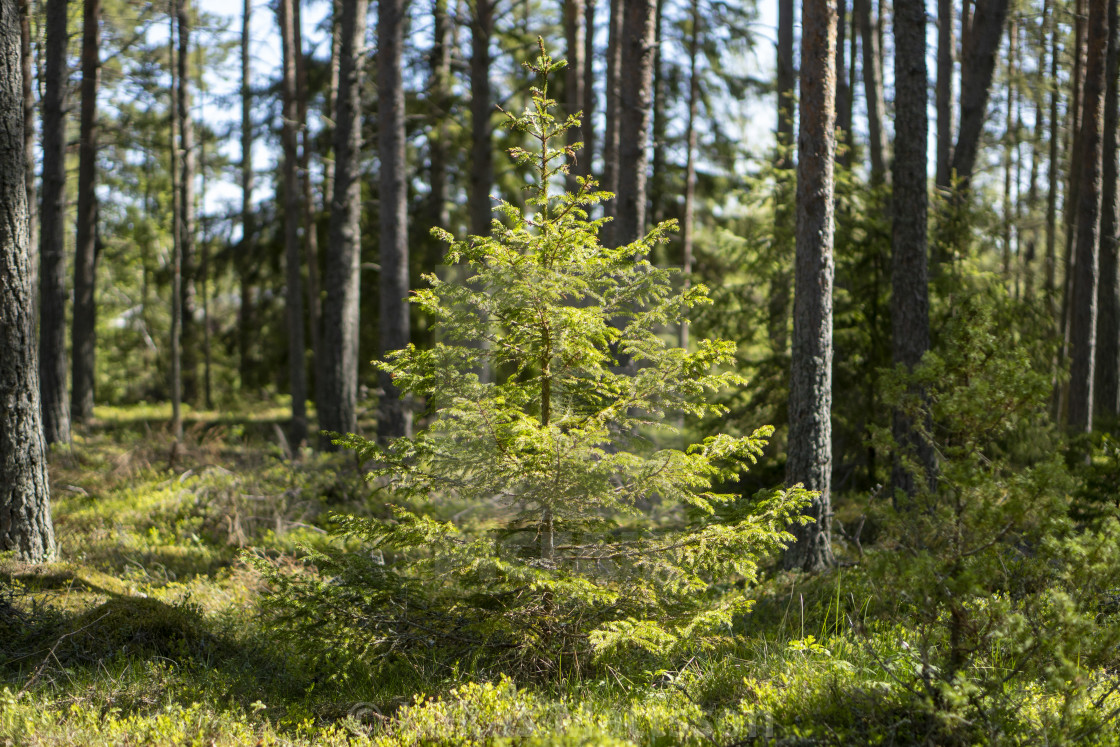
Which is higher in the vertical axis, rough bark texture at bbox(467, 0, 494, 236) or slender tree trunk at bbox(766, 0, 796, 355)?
rough bark texture at bbox(467, 0, 494, 236)

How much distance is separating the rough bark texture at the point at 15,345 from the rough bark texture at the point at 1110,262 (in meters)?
15.1

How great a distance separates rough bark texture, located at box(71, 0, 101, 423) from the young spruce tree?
40.0 ft

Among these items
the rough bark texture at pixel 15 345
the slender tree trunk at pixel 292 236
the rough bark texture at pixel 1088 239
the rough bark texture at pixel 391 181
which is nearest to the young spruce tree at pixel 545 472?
the rough bark texture at pixel 15 345

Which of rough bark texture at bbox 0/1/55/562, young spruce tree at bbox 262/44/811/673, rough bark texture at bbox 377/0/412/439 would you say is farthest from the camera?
rough bark texture at bbox 377/0/412/439

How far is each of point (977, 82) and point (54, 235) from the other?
15714 mm

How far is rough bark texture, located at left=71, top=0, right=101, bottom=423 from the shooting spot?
49.3 ft

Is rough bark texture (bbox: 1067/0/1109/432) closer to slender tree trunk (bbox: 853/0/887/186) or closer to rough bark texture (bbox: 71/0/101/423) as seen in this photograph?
slender tree trunk (bbox: 853/0/887/186)

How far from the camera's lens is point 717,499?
17.4 feet

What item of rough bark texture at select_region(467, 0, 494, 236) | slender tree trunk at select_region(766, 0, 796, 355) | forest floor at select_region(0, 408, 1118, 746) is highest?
rough bark texture at select_region(467, 0, 494, 236)

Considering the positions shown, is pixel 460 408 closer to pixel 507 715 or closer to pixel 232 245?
pixel 507 715

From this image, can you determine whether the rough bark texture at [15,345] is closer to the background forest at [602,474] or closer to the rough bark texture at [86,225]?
the background forest at [602,474]

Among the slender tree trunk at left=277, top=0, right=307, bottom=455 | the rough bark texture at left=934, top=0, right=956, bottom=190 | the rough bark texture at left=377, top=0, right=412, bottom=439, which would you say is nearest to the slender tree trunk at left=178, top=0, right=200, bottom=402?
the slender tree trunk at left=277, top=0, right=307, bottom=455

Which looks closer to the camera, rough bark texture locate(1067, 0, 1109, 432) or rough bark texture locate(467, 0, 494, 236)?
rough bark texture locate(1067, 0, 1109, 432)

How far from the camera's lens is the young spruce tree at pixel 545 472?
197 inches
